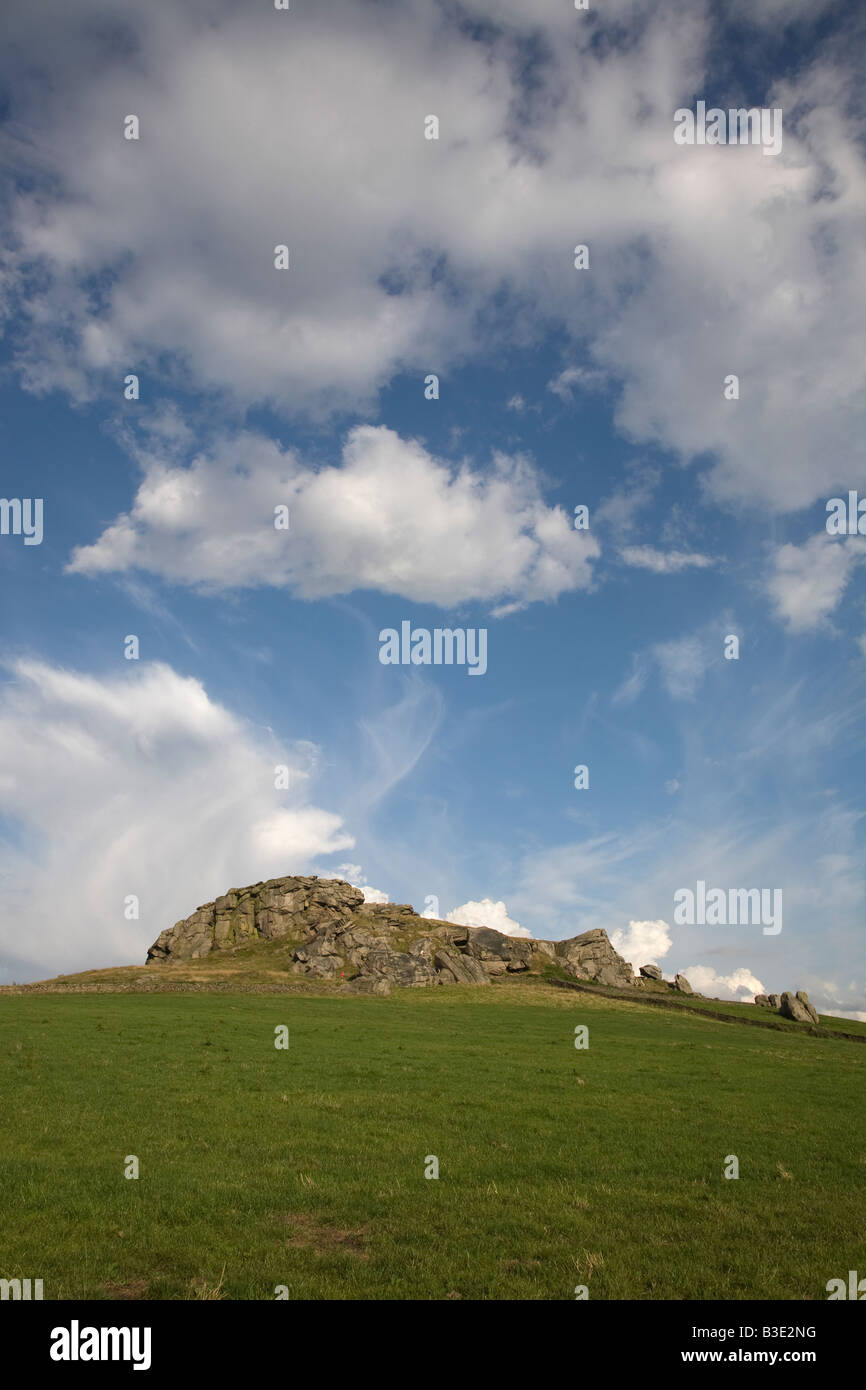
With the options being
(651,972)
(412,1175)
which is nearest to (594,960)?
(651,972)

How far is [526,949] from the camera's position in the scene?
134250 mm

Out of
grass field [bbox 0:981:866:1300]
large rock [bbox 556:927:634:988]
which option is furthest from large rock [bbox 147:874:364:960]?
grass field [bbox 0:981:866:1300]

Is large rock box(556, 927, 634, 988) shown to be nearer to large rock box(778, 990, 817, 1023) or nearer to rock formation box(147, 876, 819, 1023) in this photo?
rock formation box(147, 876, 819, 1023)

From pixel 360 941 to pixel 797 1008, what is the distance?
6455 centimetres

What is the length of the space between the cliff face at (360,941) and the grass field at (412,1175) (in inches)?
2723

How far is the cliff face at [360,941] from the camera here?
105750 millimetres

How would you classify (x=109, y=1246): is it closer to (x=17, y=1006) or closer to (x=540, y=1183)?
(x=540, y=1183)

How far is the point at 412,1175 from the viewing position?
53.8ft

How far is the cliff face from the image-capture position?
347ft

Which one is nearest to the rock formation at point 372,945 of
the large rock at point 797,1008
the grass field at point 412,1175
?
the large rock at point 797,1008

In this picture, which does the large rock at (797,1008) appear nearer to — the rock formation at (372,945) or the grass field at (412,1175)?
the rock formation at (372,945)

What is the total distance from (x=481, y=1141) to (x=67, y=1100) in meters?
13.3

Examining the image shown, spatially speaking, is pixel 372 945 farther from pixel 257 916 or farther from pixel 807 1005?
pixel 807 1005

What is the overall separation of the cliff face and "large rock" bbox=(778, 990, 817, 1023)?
33.4 metres
